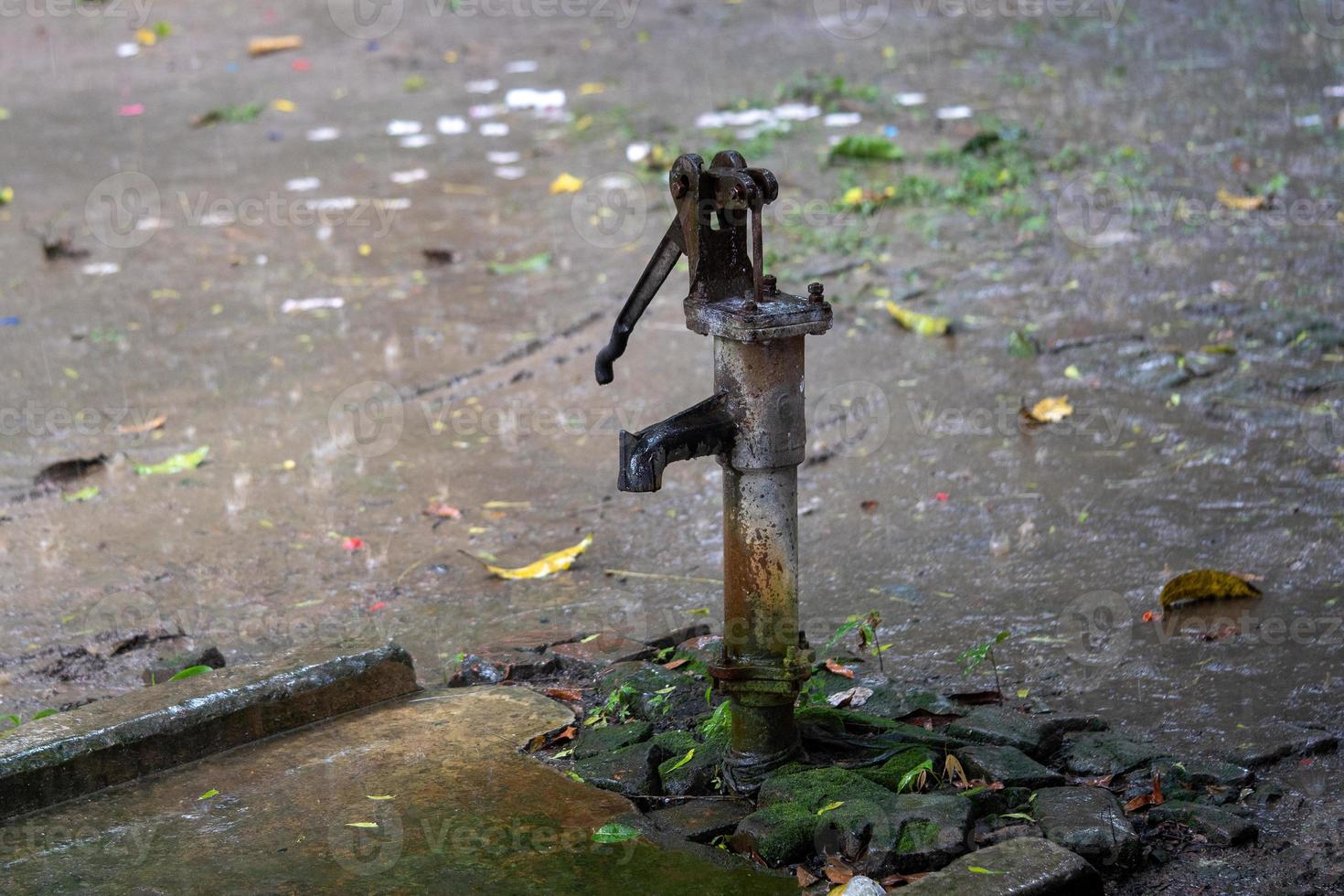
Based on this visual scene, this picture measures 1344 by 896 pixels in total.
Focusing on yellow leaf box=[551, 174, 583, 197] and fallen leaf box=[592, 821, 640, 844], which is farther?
yellow leaf box=[551, 174, 583, 197]

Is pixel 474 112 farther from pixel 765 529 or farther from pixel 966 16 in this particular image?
pixel 765 529

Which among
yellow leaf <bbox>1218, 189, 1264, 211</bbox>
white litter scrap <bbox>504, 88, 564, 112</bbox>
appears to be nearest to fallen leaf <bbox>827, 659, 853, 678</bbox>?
yellow leaf <bbox>1218, 189, 1264, 211</bbox>

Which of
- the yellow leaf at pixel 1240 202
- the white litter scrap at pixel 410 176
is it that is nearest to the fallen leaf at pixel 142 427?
the white litter scrap at pixel 410 176

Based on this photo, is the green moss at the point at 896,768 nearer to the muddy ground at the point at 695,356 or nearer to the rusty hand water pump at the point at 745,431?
the rusty hand water pump at the point at 745,431

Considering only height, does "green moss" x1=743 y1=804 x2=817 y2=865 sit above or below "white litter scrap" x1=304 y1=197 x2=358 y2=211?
below

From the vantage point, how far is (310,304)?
6.24 m

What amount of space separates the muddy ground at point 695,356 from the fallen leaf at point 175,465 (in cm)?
8

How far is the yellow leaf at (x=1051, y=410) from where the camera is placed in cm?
464

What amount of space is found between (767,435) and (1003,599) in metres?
1.44

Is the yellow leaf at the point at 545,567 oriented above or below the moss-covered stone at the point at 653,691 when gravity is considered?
below

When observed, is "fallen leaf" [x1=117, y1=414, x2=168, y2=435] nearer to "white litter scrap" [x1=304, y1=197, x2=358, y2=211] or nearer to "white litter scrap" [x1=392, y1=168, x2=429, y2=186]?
"white litter scrap" [x1=304, y1=197, x2=358, y2=211]

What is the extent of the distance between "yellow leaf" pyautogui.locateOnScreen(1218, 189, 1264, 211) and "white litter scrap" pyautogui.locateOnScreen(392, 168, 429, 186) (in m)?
4.27

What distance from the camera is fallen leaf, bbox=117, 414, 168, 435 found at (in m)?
5.07

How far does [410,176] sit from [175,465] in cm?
341
